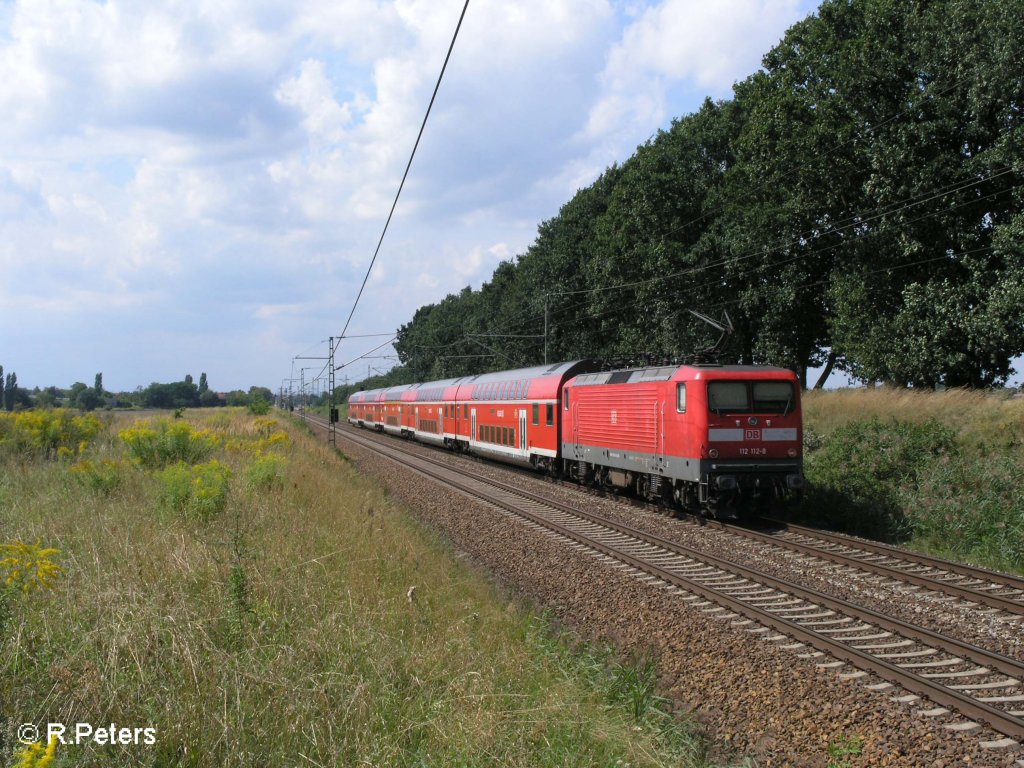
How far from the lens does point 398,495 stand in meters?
19.8

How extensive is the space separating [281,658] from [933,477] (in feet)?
45.9

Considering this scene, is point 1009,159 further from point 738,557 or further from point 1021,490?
point 738,557

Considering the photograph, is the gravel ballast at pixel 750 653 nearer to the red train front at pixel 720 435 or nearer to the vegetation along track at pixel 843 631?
the vegetation along track at pixel 843 631

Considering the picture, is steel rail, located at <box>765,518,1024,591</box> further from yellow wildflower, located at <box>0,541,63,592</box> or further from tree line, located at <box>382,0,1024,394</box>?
yellow wildflower, located at <box>0,541,63,592</box>

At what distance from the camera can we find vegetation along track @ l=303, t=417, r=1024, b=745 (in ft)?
20.4

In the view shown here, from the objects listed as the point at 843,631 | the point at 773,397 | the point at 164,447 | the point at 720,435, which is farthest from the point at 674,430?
the point at 164,447

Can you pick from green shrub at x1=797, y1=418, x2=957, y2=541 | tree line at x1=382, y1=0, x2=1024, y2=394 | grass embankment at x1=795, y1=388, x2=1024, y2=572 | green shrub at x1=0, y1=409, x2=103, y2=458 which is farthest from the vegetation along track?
green shrub at x1=0, y1=409, x2=103, y2=458

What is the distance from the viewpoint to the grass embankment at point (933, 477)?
1315 cm

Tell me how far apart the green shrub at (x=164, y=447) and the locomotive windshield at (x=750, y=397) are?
10076 mm

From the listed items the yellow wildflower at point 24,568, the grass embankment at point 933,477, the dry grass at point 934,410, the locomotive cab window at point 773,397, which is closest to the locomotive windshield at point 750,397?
the locomotive cab window at point 773,397

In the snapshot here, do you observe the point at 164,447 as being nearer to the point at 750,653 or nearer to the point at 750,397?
the point at 750,397

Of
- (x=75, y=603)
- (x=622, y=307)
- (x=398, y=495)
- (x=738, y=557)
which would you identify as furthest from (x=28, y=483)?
(x=622, y=307)

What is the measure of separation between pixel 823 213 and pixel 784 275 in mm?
3190

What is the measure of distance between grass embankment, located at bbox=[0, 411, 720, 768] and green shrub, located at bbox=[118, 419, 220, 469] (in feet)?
19.3
